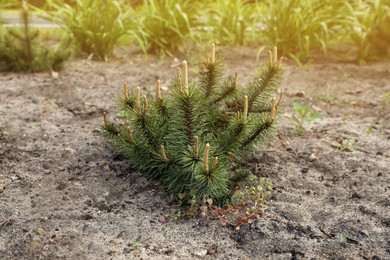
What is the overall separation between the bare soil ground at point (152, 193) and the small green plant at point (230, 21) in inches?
61.0

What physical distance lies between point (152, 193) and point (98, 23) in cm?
263

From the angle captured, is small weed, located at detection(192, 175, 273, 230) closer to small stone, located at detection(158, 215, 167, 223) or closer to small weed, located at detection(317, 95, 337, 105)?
small stone, located at detection(158, 215, 167, 223)

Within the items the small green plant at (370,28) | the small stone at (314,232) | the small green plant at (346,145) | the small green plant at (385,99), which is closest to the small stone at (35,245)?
the small stone at (314,232)

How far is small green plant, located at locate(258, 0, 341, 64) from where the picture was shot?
4.75 meters

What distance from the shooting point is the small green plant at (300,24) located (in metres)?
4.75

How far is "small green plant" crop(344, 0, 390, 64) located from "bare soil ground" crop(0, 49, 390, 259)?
1209 millimetres

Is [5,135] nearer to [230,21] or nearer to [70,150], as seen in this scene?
[70,150]

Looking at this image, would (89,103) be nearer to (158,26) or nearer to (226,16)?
(158,26)

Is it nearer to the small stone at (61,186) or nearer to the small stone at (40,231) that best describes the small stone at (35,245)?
the small stone at (40,231)

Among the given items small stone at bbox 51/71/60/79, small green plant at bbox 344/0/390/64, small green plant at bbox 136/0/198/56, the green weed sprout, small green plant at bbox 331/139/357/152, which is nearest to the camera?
the green weed sprout

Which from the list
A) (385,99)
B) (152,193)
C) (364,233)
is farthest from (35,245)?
(385,99)

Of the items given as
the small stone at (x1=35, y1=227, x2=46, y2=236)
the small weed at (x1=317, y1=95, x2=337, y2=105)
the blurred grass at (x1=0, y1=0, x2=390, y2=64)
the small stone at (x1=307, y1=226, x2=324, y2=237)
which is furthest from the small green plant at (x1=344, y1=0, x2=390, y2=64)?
the small stone at (x1=35, y1=227, x2=46, y2=236)

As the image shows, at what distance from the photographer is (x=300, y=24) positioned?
480cm

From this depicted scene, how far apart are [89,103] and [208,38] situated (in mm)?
2163
